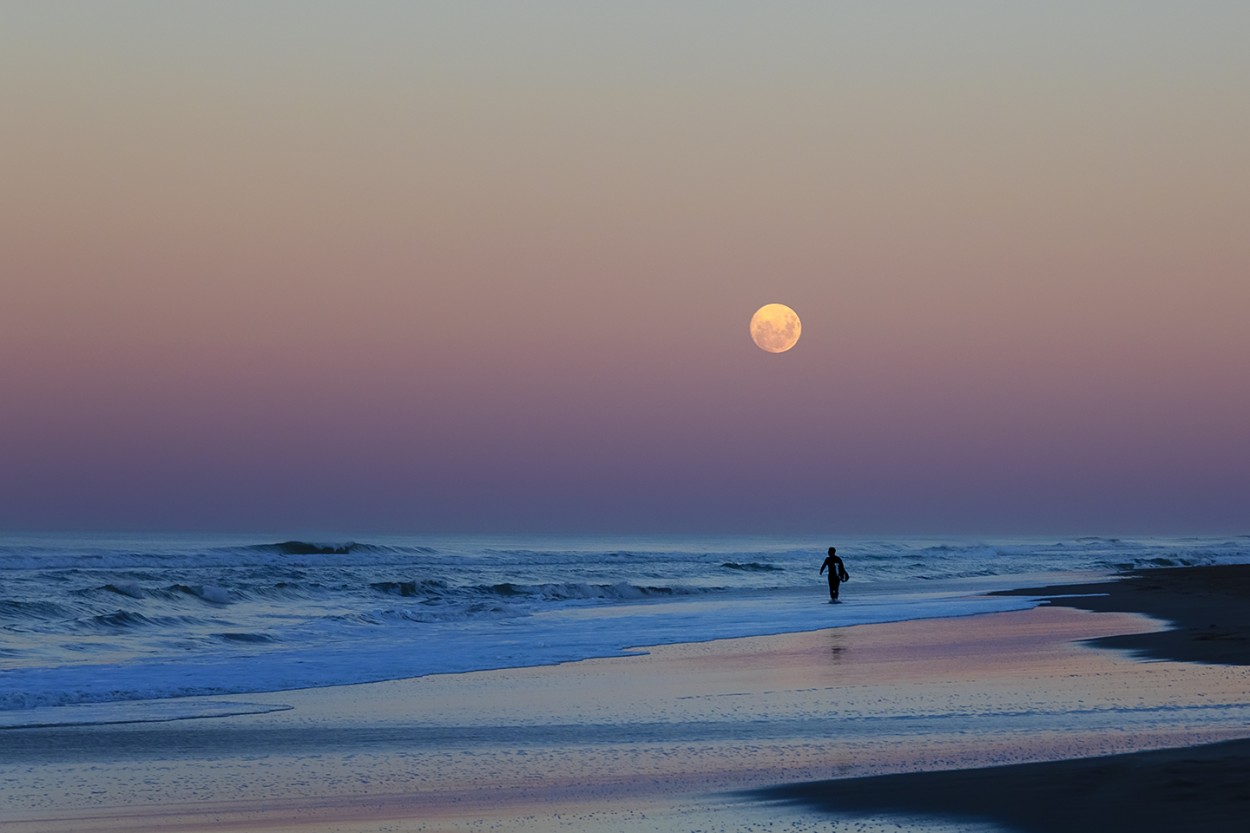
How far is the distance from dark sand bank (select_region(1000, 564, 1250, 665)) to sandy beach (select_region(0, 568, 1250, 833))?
1.49 feet

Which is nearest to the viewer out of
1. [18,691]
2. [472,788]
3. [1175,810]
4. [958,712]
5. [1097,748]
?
[1175,810]

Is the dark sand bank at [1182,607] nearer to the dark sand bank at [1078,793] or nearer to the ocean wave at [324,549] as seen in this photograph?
the dark sand bank at [1078,793]

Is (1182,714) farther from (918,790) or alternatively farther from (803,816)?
(803,816)

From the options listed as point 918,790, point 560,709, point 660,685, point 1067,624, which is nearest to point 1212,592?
point 1067,624

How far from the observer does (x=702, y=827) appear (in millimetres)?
7656

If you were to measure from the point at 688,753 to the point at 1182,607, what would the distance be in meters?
19.8

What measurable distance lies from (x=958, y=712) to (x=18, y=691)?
984 cm

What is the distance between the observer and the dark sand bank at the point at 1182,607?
17.4 meters

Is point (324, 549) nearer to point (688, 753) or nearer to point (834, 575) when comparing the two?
point (834, 575)

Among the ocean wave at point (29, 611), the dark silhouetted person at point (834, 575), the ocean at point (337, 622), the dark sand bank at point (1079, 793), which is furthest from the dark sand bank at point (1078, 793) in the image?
the dark silhouetted person at point (834, 575)

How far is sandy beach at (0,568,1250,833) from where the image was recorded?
8.05m

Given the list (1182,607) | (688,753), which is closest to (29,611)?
(688,753)

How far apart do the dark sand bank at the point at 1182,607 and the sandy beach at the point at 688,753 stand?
0.45m

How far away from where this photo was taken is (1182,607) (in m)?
26.8
